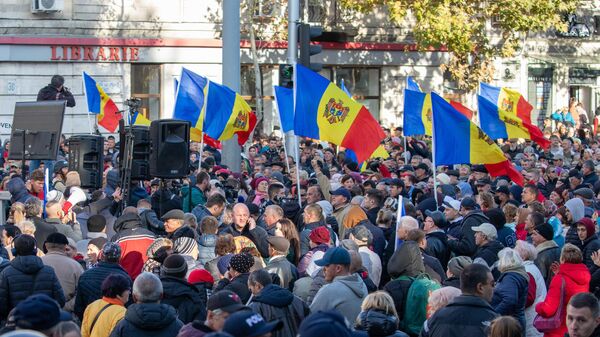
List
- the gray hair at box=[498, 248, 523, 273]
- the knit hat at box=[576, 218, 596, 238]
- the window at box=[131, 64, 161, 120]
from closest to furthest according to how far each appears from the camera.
Result: 1. the gray hair at box=[498, 248, 523, 273]
2. the knit hat at box=[576, 218, 596, 238]
3. the window at box=[131, 64, 161, 120]

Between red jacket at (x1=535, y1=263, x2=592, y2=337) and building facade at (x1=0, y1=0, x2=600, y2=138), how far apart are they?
22973 millimetres

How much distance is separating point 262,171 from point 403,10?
14.1 m

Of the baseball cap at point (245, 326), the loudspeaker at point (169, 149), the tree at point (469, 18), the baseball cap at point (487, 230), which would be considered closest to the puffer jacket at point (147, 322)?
the baseball cap at point (245, 326)

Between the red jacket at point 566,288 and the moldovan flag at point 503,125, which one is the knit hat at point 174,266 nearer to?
the red jacket at point 566,288

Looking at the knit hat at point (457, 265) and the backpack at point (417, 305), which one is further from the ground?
the knit hat at point (457, 265)

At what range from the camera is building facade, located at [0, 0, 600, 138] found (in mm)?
31359

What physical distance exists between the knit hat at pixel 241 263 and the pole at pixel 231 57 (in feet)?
38.0

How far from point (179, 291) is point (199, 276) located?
2.16 ft

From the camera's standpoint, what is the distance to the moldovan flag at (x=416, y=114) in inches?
818

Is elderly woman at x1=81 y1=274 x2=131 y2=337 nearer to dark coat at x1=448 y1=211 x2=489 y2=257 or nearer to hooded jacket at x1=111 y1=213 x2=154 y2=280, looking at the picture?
hooded jacket at x1=111 y1=213 x2=154 y2=280

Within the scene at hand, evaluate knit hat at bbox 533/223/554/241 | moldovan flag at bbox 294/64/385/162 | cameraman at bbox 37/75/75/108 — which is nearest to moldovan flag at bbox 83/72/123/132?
cameraman at bbox 37/75/75/108

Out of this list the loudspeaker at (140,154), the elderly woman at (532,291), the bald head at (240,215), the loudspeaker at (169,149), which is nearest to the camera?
the elderly woman at (532,291)

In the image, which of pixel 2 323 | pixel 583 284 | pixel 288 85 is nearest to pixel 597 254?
pixel 583 284

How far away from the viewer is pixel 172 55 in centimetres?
3312
